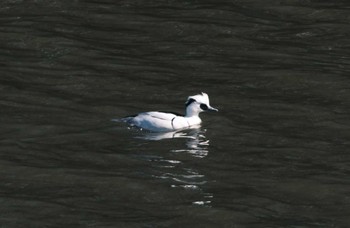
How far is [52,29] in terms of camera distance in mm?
27922

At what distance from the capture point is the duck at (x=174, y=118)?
68.9ft

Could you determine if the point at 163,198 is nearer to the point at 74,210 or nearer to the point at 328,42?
the point at 74,210

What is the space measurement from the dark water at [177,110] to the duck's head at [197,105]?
0.42m

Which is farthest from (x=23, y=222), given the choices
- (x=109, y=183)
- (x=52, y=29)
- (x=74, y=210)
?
(x=52, y=29)

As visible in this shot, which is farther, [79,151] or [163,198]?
[79,151]

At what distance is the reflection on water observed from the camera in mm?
17391

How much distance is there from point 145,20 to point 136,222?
46.2 feet

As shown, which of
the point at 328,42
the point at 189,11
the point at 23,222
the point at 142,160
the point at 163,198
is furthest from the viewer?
the point at 189,11

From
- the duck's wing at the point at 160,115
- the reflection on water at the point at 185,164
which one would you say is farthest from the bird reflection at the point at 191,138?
the duck's wing at the point at 160,115

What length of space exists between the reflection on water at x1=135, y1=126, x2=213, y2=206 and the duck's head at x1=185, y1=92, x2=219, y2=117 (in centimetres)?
33

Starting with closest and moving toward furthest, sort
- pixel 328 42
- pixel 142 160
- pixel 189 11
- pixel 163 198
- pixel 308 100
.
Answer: pixel 163 198 < pixel 142 160 < pixel 308 100 < pixel 328 42 < pixel 189 11

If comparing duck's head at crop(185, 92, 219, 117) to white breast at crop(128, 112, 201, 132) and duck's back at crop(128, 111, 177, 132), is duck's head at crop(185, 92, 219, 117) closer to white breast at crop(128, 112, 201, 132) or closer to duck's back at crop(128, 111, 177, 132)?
white breast at crop(128, 112, 201, 132)

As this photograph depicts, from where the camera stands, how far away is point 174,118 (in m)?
21.5

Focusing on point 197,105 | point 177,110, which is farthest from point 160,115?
point 177,110
